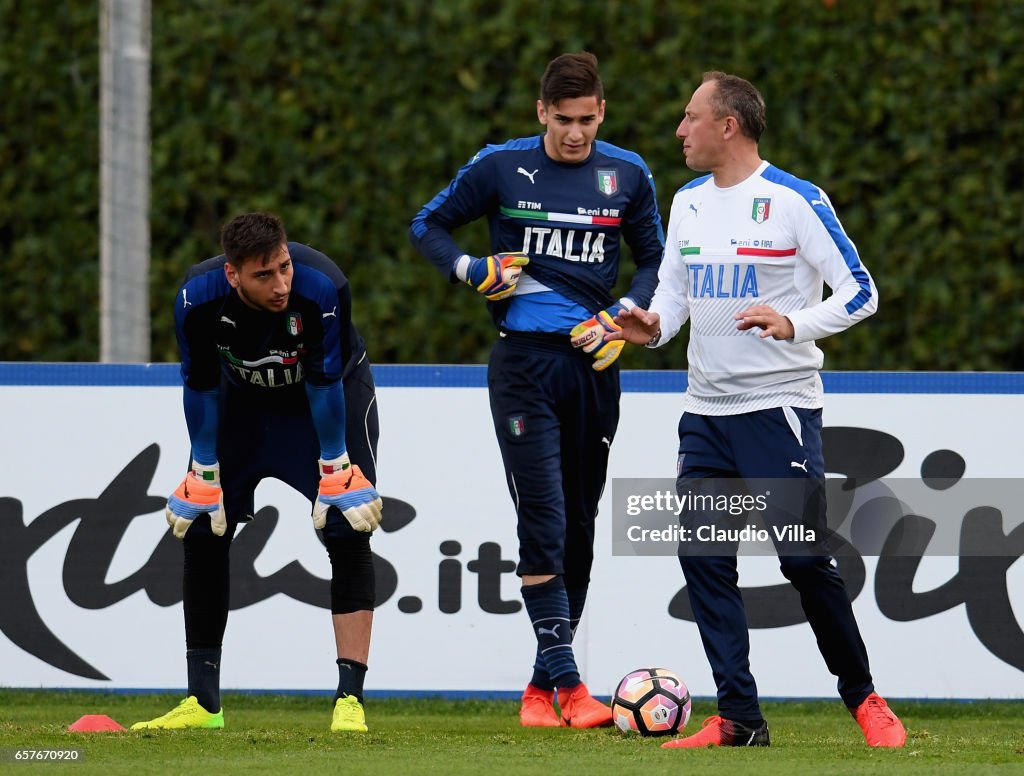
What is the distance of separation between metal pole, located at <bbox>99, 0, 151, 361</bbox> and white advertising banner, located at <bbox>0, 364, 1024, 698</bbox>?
1469mm

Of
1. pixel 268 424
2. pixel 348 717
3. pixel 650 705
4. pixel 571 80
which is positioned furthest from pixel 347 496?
pixel 571 80

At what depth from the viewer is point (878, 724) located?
5414mm

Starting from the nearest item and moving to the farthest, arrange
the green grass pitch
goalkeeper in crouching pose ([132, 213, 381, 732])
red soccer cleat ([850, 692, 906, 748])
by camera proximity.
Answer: the green grass pitch
red soccer cleat ([850, 692, 906, 748])
goalkeeper in crouching pose ([132, 213, 381, 732])

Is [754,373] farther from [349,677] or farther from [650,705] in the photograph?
[349,677]

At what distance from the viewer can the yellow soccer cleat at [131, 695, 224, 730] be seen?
592 centimetres

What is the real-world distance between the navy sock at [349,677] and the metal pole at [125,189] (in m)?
3.39

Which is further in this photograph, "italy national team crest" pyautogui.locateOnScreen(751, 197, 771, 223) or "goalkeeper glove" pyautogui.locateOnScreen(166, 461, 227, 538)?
"goalkeeper glove" pyautogui.locateOnScreen(166, 461, 227, 538)

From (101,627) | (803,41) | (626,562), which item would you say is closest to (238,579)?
(101,627)

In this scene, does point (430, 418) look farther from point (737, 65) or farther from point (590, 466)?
point (737, 65)

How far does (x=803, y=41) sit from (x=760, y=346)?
14.2 feet

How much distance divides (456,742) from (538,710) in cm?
73

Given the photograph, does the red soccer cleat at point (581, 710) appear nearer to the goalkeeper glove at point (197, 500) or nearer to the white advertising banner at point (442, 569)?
the white advertising banner at point (442, 569)

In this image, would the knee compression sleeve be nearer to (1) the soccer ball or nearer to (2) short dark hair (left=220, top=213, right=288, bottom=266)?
(1) the soccer ball

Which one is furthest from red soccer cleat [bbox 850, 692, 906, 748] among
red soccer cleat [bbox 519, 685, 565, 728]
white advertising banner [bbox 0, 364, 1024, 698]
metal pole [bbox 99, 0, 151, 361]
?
metal pole [bbox 99, 0, 151, 361]
